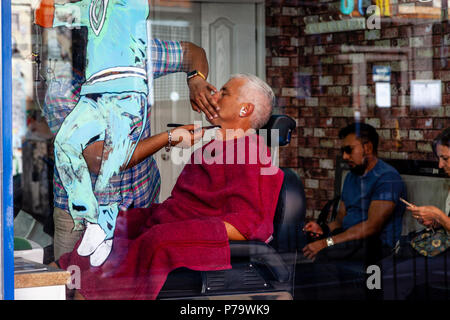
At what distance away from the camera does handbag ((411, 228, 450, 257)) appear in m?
3.26

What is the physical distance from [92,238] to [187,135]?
68 cm

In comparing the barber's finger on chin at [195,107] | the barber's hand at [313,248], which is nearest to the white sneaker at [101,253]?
the barber's finger on chin at [195,107]

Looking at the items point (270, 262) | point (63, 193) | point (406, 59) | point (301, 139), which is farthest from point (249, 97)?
point (406, 59)


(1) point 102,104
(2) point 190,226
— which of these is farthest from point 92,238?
(1) point 102,104

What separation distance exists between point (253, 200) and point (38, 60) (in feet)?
4.03

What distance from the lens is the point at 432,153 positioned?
3439mm

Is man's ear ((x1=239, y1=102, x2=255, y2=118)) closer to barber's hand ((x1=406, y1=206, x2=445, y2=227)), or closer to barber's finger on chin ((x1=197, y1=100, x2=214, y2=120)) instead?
barber's finger on chin ((x1=197, y1=100, x2=214, y2=120))

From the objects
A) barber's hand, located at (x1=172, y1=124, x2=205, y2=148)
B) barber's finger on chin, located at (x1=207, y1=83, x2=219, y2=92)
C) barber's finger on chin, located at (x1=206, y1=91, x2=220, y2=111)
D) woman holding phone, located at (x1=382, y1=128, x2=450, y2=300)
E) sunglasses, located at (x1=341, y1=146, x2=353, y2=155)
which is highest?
barber's finger on chin, located at (x1=207, y1=83, x2=219, y2=92)

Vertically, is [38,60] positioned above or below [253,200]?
above

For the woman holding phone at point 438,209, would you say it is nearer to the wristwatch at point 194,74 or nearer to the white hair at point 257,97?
the white hair at point 257,97

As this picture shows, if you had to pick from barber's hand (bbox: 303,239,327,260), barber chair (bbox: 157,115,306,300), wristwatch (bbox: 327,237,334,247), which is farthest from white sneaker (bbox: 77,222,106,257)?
wristwatch (bbox: 327,237,334,247)

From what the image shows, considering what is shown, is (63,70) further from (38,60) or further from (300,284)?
(300,284)

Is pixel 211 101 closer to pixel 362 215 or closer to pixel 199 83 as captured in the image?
pixel 199 83

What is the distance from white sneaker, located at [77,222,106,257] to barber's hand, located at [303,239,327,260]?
122 cm
